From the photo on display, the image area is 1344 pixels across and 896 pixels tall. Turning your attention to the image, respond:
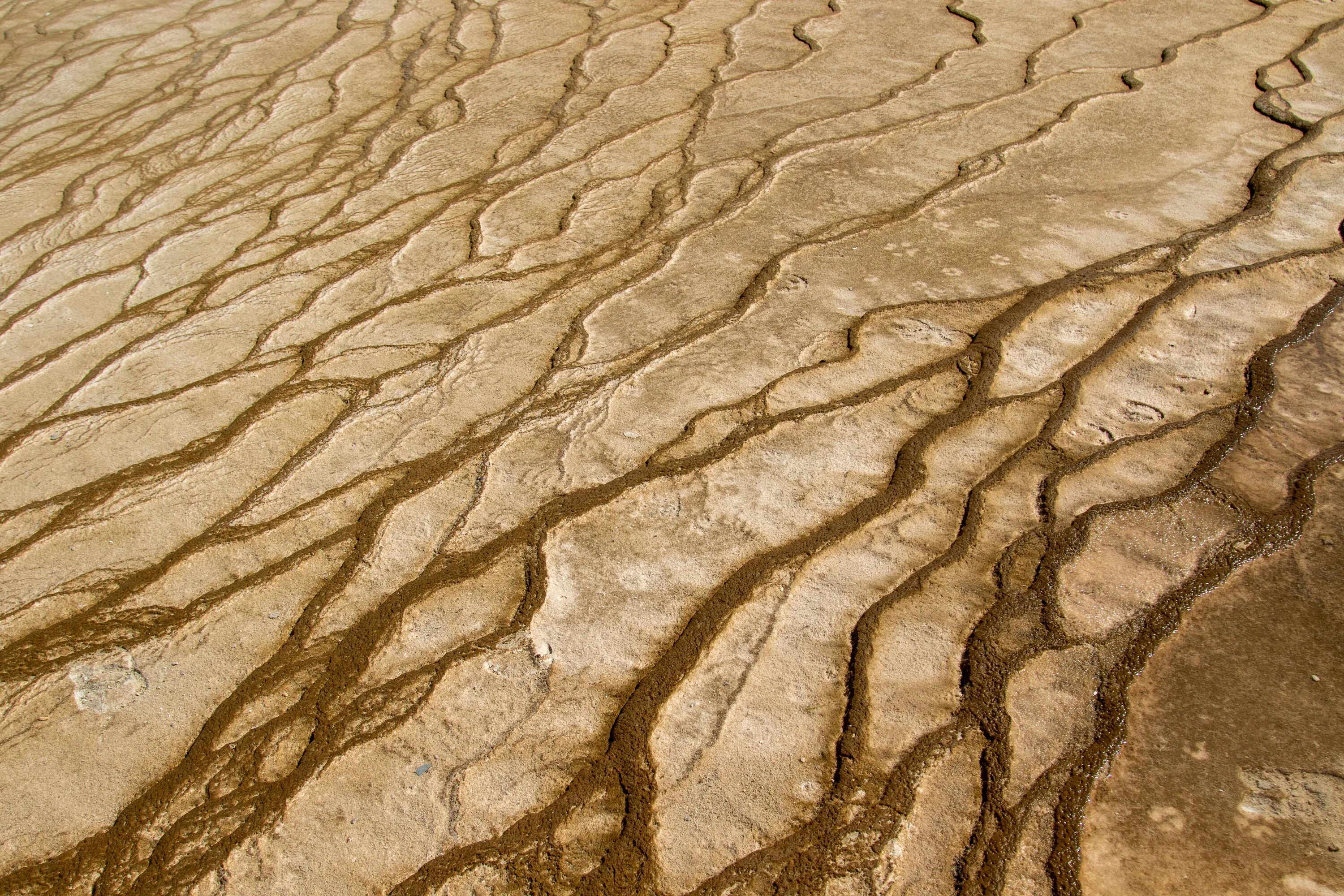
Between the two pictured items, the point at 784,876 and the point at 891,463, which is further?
the point at 891,463

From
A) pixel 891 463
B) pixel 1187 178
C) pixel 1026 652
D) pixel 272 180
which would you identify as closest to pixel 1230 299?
pixel 1187 178

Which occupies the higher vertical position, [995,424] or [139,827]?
[139,827]

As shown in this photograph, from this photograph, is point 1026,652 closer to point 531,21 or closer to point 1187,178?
point 1187,178

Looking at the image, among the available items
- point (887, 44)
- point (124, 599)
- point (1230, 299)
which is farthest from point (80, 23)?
point (1230, 299)

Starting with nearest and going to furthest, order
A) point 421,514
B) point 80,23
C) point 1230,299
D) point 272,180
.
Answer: point 421,514, point 1230,299, point 272,180, point 80,23

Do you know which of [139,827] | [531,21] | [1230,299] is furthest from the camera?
[531,21]

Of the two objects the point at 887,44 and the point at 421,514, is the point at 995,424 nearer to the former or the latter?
the point at 421,514
